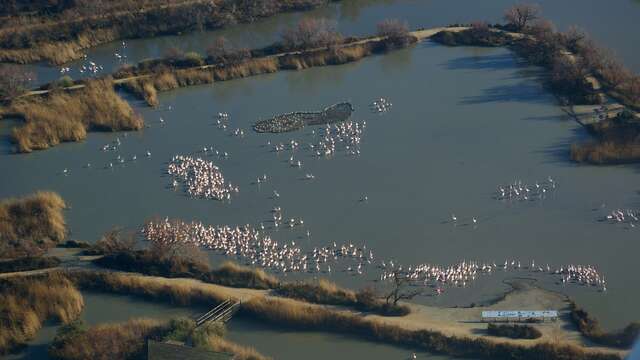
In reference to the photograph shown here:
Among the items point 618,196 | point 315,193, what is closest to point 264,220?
point 315,193

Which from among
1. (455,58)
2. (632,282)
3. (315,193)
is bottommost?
(632,282)

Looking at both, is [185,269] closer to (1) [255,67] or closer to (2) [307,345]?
(2) [307,345]

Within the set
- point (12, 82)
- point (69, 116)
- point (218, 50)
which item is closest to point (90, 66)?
point (12, 82)

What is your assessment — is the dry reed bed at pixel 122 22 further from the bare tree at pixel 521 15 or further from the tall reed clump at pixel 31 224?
the tall reed clump at pixel 31 224

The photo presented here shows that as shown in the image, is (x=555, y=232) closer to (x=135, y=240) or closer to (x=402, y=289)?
(x=402, y=289)

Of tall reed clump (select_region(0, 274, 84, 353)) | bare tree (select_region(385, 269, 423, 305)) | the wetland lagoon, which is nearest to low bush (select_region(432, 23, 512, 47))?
the wetland lagoon

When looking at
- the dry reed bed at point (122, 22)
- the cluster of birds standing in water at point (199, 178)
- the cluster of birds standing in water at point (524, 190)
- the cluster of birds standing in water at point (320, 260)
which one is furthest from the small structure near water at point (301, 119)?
the dry reed bed at point (122, 22)

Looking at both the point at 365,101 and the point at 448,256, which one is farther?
the point at 365,101
